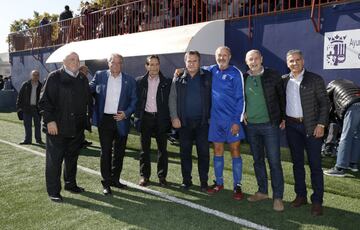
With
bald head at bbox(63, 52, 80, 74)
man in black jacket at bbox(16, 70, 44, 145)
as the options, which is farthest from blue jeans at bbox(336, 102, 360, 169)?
man in black jacket at bbox(16, 70, 44, 145)

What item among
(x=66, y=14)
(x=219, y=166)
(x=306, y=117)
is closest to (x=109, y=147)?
(x=219, y=166)

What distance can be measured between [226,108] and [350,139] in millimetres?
2529

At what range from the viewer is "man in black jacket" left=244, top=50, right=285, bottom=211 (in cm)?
459

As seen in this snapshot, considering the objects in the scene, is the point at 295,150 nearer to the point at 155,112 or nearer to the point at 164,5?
the point at 155,112

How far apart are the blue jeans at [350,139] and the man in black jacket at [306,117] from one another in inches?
74.9

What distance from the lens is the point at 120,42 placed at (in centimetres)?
1178

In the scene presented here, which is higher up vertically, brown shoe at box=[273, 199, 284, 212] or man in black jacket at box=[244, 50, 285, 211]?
man in black jacket at box=[244, 50, 285, 211]

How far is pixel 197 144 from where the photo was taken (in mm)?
5375

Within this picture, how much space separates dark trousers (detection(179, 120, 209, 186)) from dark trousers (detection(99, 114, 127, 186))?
0.85 meters

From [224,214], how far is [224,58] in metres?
1.89

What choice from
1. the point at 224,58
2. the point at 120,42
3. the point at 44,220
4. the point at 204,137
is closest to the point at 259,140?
the point at 204,137

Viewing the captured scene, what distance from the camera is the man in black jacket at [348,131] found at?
627 centimetres

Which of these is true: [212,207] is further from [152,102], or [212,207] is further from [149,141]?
[152,102]

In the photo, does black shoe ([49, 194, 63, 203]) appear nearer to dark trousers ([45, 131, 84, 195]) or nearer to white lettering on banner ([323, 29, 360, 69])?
dark trousers ([45, 131, 84, 195])
